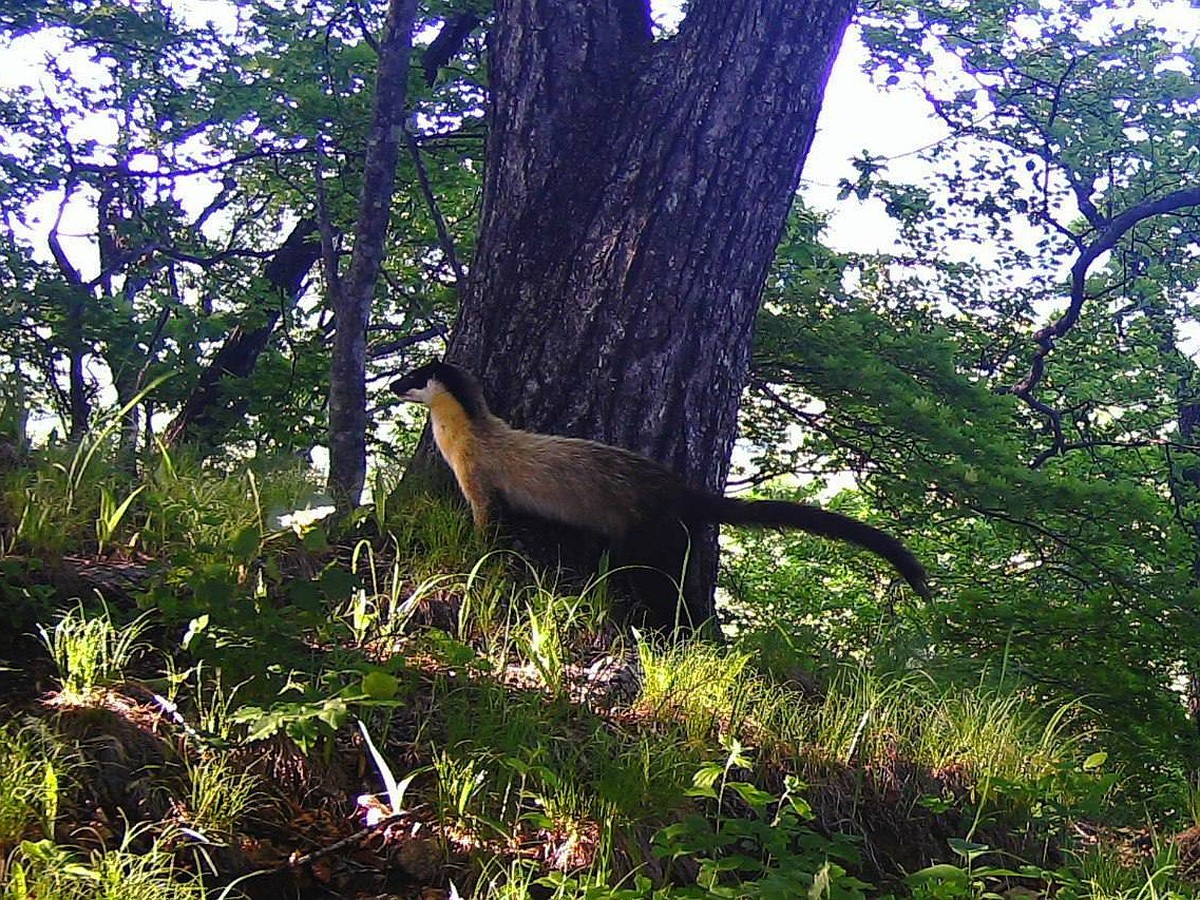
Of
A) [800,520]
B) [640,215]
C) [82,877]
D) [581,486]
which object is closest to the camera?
[82,877]

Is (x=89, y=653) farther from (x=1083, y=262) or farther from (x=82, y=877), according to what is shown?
(x=1083, y=262)

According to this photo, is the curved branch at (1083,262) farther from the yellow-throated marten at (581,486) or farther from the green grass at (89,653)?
the green grass at (89,653)

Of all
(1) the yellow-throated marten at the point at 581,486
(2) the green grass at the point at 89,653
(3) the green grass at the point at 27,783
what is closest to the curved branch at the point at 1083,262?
(1) the yellow-throated marten at the point at 581,486

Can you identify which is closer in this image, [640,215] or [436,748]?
[436,748]

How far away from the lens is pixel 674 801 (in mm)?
2750

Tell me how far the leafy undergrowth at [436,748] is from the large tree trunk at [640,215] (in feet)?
3.61

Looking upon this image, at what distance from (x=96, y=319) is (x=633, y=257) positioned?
521cm

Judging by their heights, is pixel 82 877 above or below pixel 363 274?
below

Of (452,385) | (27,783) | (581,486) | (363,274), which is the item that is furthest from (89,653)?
(363,274)

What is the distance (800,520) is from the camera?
4656 mm

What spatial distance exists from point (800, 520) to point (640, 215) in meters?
1.62

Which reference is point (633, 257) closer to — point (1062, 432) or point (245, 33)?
point (1062, 432)

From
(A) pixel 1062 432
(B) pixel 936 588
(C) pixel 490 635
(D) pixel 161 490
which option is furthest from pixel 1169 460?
(D) pixel 161 490

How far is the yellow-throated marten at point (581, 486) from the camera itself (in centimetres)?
438
